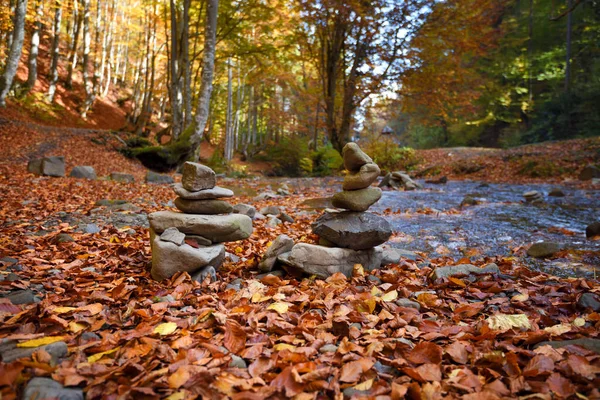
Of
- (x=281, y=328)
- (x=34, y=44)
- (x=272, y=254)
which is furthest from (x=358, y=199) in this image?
(x=34, y=44)

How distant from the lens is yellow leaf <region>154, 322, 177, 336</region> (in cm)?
211

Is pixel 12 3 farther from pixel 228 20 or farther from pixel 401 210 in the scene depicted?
pixel 401 210

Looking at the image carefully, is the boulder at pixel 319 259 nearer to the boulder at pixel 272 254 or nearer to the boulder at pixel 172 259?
the boulder at pixel 272 254

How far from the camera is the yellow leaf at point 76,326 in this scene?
2.10m

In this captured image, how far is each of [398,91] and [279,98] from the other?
56.2 feet

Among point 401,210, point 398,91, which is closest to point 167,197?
point 401,210

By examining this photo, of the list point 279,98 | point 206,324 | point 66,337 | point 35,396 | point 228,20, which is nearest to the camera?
point 35,396

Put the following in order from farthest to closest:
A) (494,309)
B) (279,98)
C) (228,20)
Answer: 1. (279,98)
2. (228,20)
3. (494,309)

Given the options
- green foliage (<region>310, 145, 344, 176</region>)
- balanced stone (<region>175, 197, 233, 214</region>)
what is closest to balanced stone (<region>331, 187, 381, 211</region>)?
balanced stone (<region>175, 197, 233, 214</region>)

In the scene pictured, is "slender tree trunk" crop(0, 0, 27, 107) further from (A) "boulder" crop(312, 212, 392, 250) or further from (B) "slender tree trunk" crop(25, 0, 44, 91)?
(A) "boulder" crop(312, 212, 392, 250)

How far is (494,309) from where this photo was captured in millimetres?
2615

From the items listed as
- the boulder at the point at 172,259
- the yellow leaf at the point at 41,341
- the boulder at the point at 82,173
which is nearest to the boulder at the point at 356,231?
the boulder at the point at 172,259

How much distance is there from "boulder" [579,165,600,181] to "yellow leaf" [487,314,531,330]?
12.0 metres

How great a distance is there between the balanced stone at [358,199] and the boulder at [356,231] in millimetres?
127
